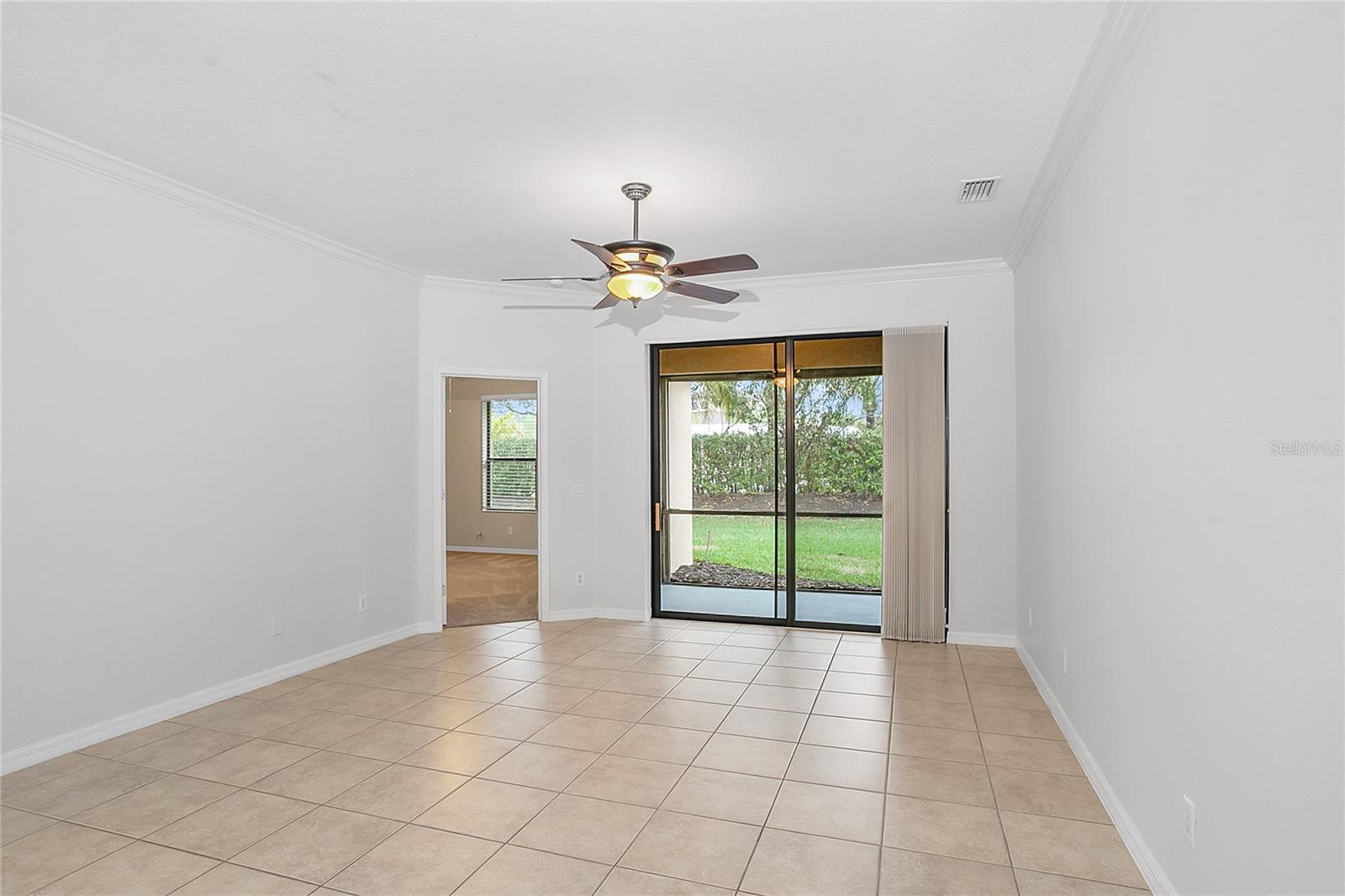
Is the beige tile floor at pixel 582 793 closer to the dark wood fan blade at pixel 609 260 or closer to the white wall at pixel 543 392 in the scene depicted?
the white wall at pixel 543 392

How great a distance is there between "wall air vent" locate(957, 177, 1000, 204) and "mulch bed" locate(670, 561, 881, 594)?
10.2ft

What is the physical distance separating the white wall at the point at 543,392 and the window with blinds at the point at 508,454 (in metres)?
3.66

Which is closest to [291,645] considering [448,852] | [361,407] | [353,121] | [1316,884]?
[361,407]

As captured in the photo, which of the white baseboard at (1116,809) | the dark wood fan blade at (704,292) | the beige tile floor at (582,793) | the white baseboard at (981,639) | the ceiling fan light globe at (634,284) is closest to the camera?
the white baseboard at (1116,809)

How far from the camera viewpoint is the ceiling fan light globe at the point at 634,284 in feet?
12.6

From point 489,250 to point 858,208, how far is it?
256 cm

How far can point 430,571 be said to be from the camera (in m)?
5.94

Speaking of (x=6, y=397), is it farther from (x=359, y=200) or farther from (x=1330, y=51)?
(x=1330, y=51)

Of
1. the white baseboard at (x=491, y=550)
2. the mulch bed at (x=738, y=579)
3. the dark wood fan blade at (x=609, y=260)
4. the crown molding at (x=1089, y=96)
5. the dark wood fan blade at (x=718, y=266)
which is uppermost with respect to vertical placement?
the crown molding at (x=1089, y=96)

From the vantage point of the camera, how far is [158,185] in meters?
3.88

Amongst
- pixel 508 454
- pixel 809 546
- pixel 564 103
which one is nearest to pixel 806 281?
pixel 809 546

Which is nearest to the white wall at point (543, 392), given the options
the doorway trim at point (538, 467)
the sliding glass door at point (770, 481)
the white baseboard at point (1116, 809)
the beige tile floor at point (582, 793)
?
the doorway trim at point (538, 467)

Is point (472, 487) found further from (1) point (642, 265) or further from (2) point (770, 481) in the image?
(1) point (642, 265)

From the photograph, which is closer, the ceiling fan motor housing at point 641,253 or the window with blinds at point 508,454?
the ceiling fan motor housing at point 641,253
